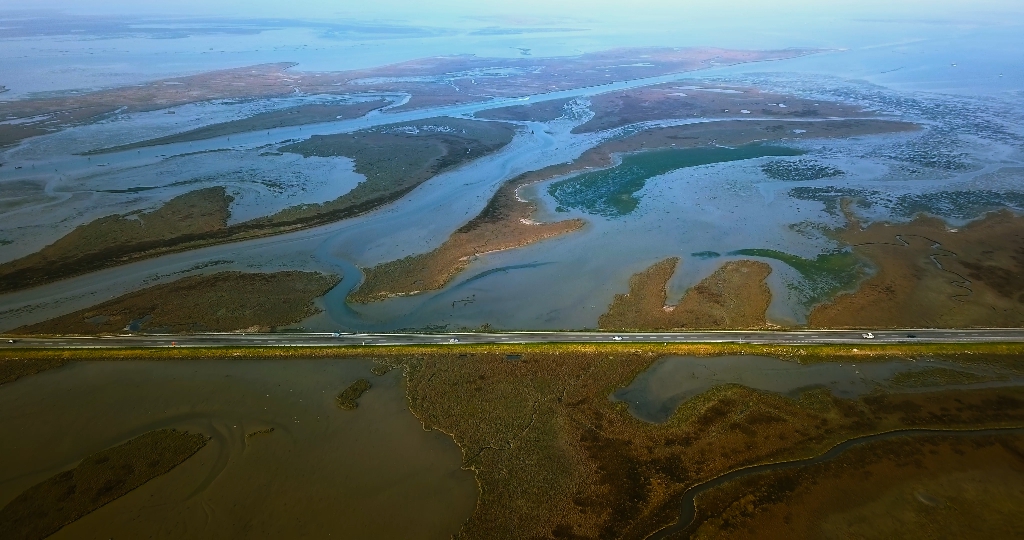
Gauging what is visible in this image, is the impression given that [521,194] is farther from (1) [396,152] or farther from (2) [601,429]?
(2) [601,429]

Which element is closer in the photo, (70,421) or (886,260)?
(70,421)

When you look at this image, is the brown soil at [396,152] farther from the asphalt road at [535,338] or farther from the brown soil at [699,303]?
the brown soil at [699,303]

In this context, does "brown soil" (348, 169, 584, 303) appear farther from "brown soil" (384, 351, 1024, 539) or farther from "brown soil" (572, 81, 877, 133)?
Result: "brown soil" (572, 81, 877, 133)

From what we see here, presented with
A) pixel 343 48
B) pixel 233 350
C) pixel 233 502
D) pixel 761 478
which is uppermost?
pixel 343 48

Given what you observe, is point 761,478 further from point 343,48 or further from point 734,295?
point 343,48

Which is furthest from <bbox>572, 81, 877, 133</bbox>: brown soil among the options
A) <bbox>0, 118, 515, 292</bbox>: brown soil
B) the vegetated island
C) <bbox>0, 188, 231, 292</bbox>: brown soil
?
the vegetated island

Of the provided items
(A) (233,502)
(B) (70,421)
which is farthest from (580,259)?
(B) (70,421)
